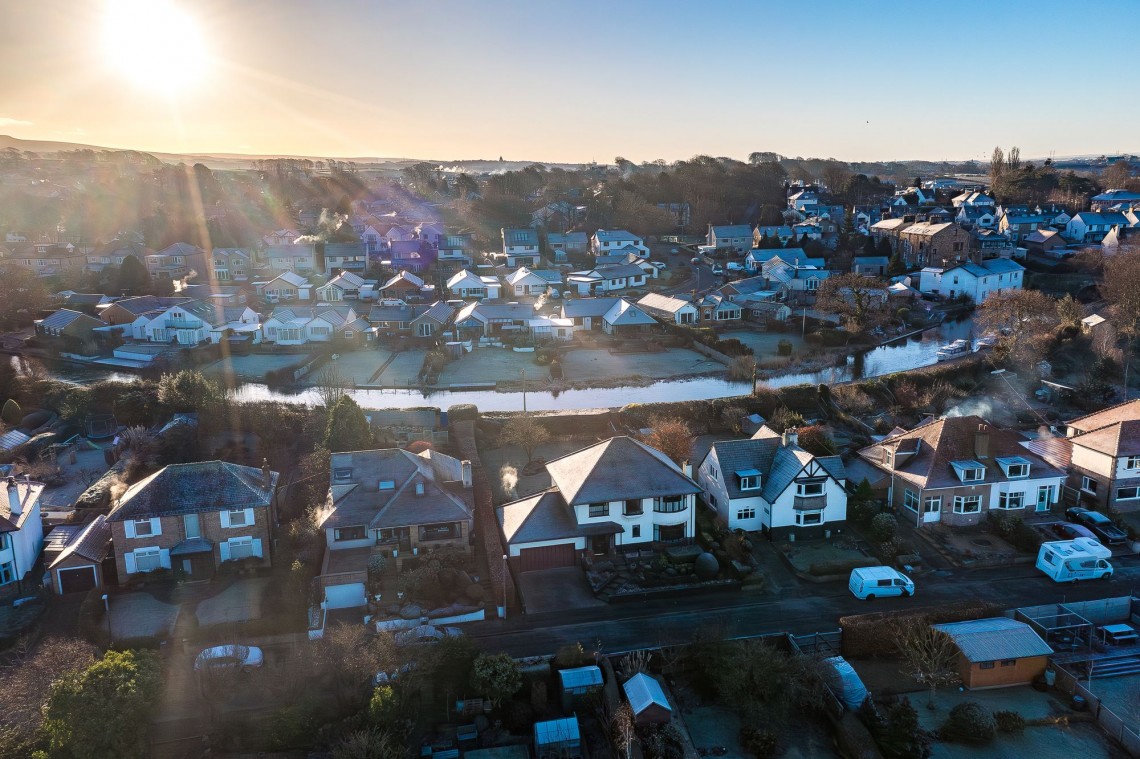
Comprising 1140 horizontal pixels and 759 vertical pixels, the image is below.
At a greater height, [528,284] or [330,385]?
[528,284]

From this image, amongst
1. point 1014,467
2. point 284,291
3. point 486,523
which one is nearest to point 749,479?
point 486,523

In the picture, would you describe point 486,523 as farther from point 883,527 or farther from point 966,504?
point 966,504

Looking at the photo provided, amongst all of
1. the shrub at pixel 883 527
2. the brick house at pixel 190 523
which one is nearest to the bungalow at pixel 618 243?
the shrub at pixel 883 527

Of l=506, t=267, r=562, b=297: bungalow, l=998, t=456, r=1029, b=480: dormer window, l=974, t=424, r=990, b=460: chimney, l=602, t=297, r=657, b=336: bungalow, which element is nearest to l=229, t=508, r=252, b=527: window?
l=974, t=424, r=990, b=460: chimney

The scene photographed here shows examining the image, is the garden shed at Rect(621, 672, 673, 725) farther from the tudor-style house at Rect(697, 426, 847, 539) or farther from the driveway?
the tudor-style house at Rect(697, 426, 847, 539)

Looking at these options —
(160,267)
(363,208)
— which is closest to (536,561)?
(160,267)

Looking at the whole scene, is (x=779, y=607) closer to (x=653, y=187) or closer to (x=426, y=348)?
(x=426, y=348)
